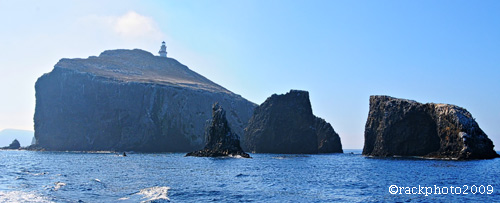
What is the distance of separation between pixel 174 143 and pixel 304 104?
5350 centimetres

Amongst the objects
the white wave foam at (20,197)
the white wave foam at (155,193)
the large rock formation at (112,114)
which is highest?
the large rock formation at (112,114)

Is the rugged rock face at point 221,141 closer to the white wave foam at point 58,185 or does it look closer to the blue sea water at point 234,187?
the blue sea water at point 234,187

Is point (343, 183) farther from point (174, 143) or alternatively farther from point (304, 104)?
point (174, 143)

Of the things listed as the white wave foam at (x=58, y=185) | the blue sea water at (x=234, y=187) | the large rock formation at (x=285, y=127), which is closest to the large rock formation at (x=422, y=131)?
the large rock formation at (x=285, y=127)

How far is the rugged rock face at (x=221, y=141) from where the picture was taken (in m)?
117

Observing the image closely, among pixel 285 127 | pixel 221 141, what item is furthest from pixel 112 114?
pixel 221 141

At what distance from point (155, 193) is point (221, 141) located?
7682cm

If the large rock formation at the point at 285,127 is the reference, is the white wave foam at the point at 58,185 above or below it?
below

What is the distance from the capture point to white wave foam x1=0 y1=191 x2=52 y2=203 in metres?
A: 37.2

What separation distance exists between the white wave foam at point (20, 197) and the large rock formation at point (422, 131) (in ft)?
286

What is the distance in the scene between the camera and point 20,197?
127ft

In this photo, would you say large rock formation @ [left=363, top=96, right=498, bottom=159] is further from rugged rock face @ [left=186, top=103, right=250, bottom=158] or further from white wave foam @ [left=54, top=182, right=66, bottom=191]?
white wave foam @ [left=54, top=182, right=66, bottom=191]

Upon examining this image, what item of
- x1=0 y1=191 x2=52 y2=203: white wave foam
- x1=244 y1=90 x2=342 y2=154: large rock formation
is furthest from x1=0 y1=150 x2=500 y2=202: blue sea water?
x1=244 y1=90 x2=342 y2=154: large rock formation

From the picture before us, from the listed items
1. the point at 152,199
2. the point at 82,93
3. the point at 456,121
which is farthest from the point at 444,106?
the point at 82,93
